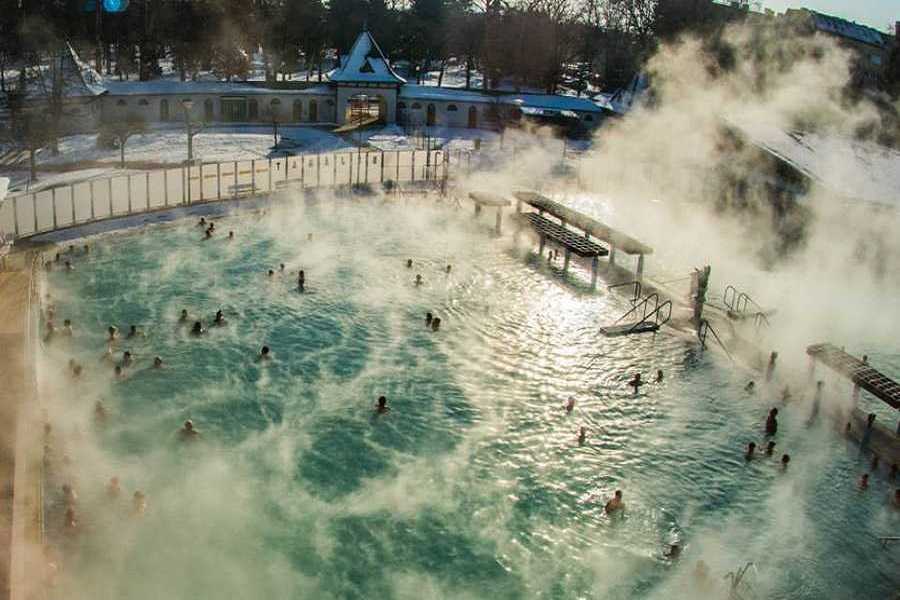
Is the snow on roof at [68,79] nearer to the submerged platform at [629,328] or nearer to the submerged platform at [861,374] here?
the submerged platform at [629,328]

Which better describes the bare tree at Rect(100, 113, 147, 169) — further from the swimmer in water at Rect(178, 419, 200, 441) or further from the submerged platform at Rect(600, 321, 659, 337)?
the submerged platform at Rect(600, 321, 659, 337)

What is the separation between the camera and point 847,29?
9681 cm

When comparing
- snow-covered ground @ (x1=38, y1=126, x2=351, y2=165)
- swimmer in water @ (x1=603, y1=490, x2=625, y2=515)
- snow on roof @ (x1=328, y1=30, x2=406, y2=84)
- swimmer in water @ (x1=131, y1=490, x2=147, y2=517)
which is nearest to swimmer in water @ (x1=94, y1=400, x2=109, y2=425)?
swimmer in water @ (x1=131, y1=490, x2=147, y2=517)

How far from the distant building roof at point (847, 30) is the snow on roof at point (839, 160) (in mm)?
53465

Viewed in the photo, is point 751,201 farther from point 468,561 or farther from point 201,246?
point 468,561

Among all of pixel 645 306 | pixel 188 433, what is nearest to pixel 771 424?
pixel 645 306

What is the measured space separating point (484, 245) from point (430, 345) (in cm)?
1187

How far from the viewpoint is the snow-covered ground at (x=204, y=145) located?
54125 millimetres

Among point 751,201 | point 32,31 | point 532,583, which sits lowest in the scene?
point 532,583

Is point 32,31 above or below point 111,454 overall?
above

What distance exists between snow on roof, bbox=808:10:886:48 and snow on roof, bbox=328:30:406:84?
50.0 meters

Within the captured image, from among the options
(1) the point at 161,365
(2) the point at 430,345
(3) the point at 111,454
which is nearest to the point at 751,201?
(2) the point at 430,345

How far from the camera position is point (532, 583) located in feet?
57.3

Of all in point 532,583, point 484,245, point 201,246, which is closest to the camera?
point 532,583
